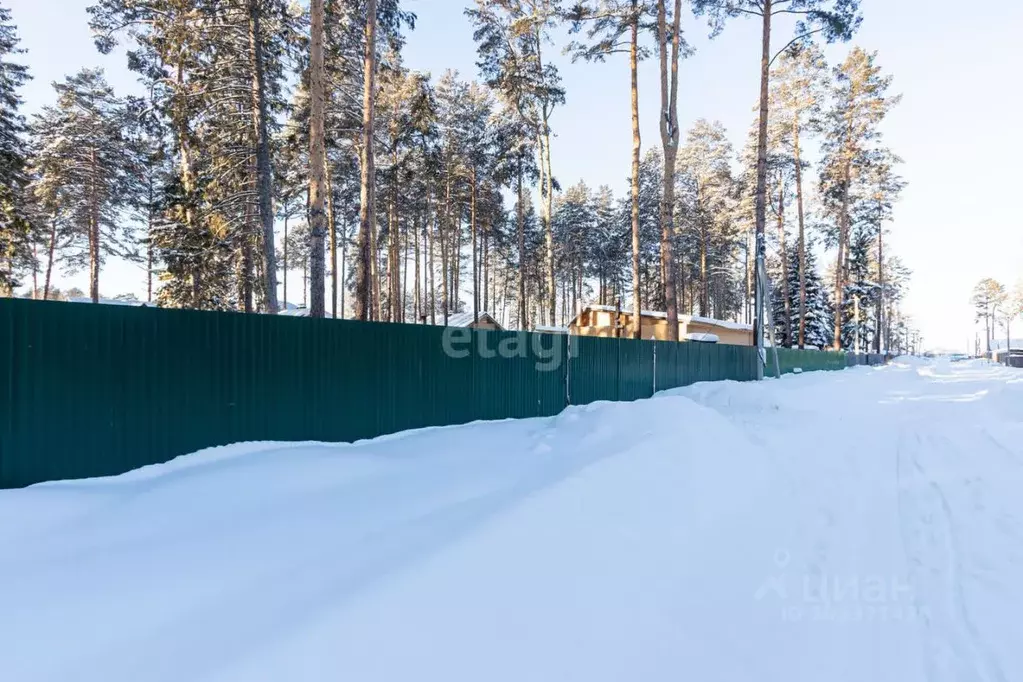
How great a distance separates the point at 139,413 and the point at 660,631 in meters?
4.66

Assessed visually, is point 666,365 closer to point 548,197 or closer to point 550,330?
point 550,330

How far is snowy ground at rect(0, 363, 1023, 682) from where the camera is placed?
2480mm

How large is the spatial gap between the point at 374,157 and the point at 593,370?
817cm

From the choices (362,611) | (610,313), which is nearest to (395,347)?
(362,611)

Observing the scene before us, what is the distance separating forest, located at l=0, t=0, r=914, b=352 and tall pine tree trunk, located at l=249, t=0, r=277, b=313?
0.06 meters

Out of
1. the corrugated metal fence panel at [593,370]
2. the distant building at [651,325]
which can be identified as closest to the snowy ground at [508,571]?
the corrugated metal fence panel at [593,370]

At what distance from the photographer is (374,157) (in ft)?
44.1

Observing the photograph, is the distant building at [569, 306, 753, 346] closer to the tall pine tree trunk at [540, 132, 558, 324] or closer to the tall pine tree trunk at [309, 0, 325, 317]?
the tall pine tree trunk at [540, 132, 558, 324]

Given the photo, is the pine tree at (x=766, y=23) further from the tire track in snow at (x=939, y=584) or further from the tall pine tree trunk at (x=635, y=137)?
the tire track in snow at (x=939, y=584)

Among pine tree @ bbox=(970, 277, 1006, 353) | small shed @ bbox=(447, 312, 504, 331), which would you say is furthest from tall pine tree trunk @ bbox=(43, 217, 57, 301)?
pine tree @ bbox=(970, 277, 1006, 353)

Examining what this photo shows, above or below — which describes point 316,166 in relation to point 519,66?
below

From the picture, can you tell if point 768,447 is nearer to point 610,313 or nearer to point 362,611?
point 362,611

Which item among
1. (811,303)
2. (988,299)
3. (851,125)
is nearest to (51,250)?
(851,125)

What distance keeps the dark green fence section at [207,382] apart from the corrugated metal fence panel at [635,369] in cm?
383
